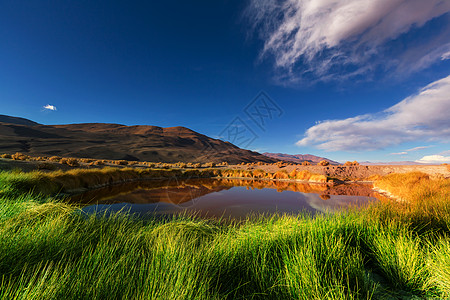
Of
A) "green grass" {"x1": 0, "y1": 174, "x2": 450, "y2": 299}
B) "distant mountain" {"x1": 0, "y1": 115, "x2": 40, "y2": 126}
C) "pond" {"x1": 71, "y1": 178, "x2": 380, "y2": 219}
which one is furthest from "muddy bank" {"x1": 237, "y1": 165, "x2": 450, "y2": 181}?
"distant mountain" {"x1": 0, "y1": 115, "x2": 40, "y2": 126}

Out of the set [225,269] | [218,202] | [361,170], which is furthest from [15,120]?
[361,170]

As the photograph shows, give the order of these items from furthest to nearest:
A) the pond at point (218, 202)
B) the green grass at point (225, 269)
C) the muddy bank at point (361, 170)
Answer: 1. the muddy bank at point (361, 170)
2. the pond at point (218, 202)
3. the green grass at point (225, 269)

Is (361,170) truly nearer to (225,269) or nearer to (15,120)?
(225,269)

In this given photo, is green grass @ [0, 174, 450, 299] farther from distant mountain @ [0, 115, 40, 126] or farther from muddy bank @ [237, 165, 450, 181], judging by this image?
distant mountain @ [0, 115, 40, 126]

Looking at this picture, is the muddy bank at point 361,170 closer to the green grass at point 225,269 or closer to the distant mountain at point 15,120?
the green grass at point 225,269

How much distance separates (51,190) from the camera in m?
7.35

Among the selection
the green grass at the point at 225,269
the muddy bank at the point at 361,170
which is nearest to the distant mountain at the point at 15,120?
the green grass at the point at 225,269

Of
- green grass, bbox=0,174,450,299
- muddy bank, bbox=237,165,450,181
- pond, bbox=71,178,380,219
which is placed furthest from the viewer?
muddy bank, bbox=237,165,450,181

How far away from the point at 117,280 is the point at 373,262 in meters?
3.26

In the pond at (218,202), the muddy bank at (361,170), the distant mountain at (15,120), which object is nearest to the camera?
the pond at (218,202)

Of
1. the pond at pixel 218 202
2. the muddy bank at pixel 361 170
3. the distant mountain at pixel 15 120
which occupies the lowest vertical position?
the pond at pixel 218 202

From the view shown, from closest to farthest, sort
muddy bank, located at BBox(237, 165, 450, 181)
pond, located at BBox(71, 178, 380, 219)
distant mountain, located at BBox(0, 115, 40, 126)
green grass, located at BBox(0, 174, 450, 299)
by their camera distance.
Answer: green grass, located at BBox(0, 174, 450, 299) < pond, located at BBox(71, 178, 380, 219) < muddy bank, located at BBox(237, 165, 450, 181) < distant mountain, located at BBox(0, 115, 40, 126)

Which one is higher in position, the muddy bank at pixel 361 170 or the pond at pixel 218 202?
the muddy bank at pixel 361 170

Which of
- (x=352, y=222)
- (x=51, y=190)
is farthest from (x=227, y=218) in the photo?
(x=51, y=190)
